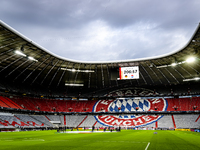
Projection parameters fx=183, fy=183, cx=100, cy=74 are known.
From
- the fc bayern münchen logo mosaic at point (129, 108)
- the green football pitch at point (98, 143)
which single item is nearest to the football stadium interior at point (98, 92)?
the fc bayern münchen logo mosaic at point (129, 108)

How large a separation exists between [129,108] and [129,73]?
2985cm

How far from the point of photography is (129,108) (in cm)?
6381

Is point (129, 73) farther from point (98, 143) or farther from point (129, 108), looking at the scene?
point (129, 108)

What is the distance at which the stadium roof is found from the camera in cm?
3259

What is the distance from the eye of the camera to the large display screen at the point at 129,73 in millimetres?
36219

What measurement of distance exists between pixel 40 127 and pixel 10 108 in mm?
9396

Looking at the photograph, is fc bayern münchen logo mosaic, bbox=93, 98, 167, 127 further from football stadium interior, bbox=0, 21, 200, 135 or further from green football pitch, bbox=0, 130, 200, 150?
green football pitch, bbox=0, 130, 200, 150

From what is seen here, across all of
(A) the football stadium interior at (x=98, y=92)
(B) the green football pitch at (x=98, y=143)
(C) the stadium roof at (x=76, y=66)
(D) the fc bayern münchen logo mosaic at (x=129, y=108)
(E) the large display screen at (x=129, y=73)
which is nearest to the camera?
(B) the green football pitch at (x=98, y=143)

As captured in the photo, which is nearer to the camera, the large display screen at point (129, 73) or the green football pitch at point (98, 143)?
the green football pitch at point (98, 143)

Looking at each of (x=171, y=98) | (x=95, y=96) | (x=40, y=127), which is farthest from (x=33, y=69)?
(x=171, y=98)

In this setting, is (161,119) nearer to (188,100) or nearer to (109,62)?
(188,100)

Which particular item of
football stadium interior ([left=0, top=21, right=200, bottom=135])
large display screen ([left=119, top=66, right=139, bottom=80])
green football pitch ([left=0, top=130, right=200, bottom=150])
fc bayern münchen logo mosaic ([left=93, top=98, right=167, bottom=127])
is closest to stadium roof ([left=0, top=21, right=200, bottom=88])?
football stadium interior ([left=0, top=21, right=200, bottom=135])

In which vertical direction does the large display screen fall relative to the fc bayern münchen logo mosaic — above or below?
above

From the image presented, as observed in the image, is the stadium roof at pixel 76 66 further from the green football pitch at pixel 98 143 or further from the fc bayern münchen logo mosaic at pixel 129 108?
the green football pitch at pixel 98 143
